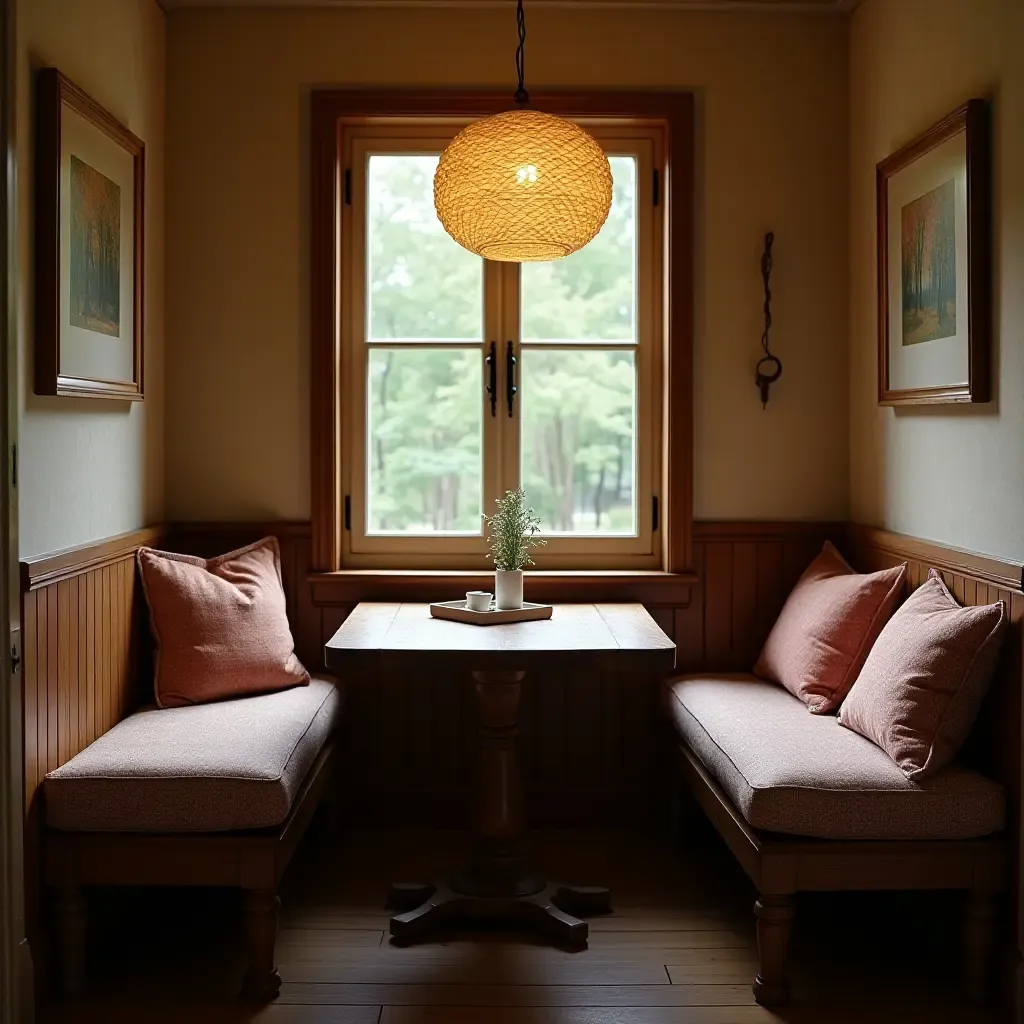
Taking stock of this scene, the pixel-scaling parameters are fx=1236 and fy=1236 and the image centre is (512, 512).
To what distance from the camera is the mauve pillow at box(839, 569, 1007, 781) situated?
282cm

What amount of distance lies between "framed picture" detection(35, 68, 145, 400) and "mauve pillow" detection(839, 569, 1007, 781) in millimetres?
2120

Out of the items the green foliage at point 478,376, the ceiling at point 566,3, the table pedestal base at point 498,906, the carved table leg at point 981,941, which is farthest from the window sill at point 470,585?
the ceiling at point 566,3

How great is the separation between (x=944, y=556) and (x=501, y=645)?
118cm

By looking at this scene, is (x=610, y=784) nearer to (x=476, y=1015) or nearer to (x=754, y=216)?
(x=476, y=1015)

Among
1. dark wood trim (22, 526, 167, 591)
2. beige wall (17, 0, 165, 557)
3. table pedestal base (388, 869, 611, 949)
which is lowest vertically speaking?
table pedestal base (388, 869, 611, 949)

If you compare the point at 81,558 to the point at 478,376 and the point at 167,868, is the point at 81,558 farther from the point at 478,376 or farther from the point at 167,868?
the point at 478,376

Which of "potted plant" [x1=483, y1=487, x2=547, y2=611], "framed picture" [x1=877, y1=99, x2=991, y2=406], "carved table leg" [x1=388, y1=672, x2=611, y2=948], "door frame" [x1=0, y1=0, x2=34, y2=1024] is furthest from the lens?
"potted plant" [x1=483, y1=487, x2=547, y2=611]

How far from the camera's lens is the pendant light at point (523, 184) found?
3135 millimetres

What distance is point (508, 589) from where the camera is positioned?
3.56 meters

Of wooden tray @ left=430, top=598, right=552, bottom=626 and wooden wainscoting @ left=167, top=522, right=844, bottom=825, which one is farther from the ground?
wooden tray @ left=430, top=598, right=552, bottom=626

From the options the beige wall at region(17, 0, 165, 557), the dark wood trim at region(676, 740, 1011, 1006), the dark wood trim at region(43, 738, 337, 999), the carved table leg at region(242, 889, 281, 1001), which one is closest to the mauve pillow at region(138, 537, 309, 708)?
the beige wall at region(17, 0, 165, 557)

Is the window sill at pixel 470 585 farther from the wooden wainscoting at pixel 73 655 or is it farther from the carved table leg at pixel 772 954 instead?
the carved table leg at pixel 772 954

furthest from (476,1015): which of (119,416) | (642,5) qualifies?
(642,5)

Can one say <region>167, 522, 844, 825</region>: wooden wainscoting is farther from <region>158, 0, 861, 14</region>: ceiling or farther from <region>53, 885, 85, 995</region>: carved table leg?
<region>158, 0, 861, 14</region>: ceiling
